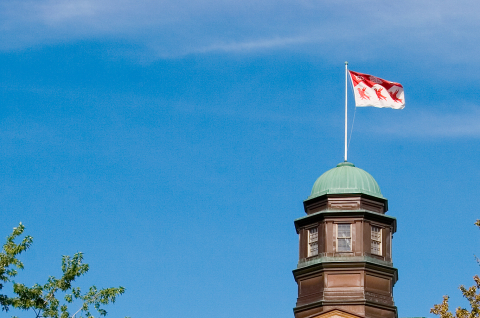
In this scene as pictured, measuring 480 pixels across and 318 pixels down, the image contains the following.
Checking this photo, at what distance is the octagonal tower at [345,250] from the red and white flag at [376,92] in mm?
3883

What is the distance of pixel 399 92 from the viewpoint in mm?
56969

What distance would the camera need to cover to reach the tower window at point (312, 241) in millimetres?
54938

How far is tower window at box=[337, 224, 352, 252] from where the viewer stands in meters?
54.1

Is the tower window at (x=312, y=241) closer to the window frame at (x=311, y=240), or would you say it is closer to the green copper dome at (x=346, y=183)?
the window frame at (x=311, y=240)

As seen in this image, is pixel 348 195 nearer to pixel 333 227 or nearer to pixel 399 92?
pixel 333 227

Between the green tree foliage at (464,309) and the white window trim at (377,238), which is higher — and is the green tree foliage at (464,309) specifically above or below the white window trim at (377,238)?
below

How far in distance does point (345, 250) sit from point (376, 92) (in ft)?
30.8

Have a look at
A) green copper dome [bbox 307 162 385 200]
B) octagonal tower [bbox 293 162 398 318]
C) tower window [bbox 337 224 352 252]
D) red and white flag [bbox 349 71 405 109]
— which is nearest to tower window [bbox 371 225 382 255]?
octagonal tower [bbox 293 162 398 318]

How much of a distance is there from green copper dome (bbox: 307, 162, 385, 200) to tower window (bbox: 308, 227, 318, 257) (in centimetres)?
194

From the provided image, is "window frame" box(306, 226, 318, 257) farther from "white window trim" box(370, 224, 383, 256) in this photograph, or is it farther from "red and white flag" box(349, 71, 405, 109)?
"red and white flag" box(349, 71, 405, 109)

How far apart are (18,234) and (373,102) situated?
23.8 meters

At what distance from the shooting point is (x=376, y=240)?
54781 millimetres

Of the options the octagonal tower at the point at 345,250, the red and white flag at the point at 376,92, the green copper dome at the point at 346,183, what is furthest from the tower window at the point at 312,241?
the red and white flag at the point at 376,92

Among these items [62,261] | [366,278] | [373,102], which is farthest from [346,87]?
[62,261]
